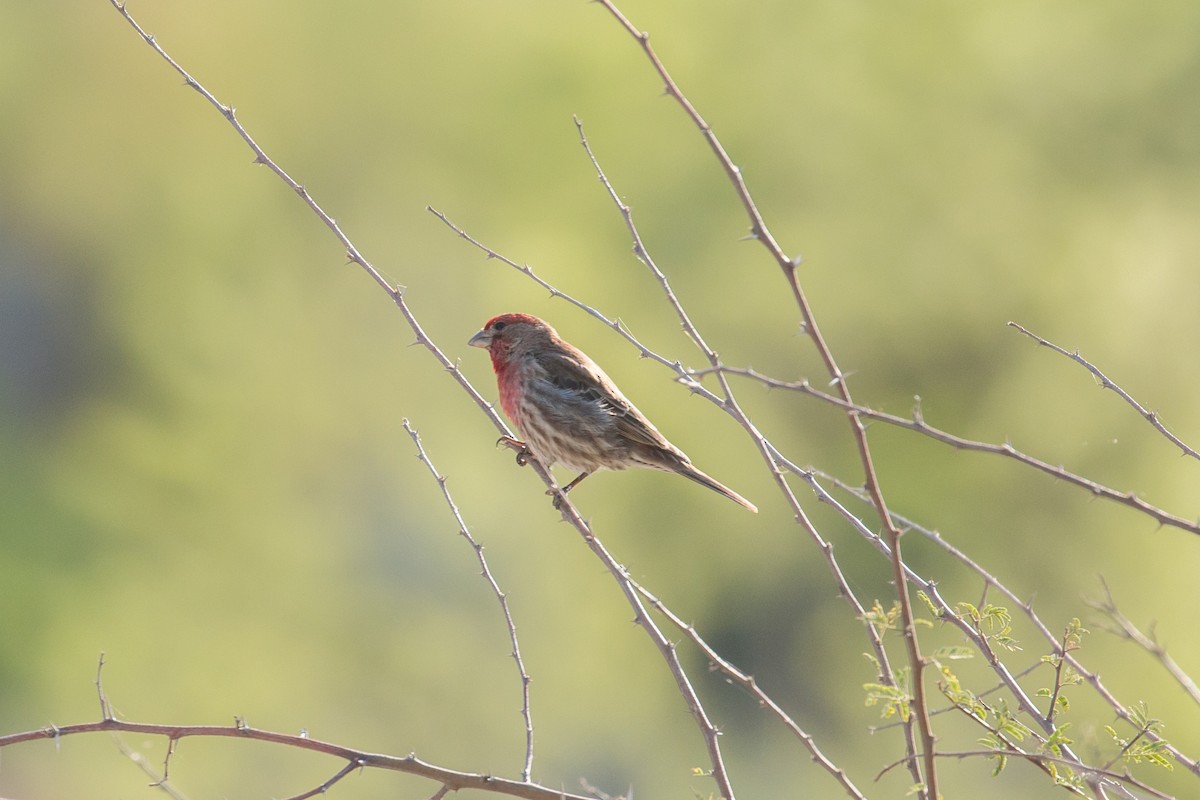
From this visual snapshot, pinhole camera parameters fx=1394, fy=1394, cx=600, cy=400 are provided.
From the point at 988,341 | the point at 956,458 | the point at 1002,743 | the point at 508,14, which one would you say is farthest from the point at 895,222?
the point at 1002,743

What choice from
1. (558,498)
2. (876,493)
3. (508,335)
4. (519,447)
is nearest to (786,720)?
(876,493)

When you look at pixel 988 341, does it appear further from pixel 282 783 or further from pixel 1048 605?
pixel 282 783

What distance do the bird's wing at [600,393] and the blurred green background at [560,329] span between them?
32.1 feet

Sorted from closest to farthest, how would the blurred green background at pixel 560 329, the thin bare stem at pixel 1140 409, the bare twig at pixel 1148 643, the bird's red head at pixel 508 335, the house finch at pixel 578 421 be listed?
the bare twig at pixel 1148 643, the thin bare stem at pixel 1140 409, the house finch at pixel 578 421, the bird's red head at pixel 508 335, the blurred green background at pixel 560 329

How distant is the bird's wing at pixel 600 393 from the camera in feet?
24.5

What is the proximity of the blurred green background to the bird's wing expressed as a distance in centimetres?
978

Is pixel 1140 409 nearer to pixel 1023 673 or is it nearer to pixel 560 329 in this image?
pixel 1023 673

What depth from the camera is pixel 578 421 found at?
24.3ft

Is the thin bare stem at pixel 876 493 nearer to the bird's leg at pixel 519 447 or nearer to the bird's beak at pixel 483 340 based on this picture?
the bird's leg at pixel 519 447

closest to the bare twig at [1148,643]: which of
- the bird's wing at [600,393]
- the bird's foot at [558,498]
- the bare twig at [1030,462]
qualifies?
the bare twig at [1030,462]

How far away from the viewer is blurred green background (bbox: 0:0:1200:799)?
62.1ft

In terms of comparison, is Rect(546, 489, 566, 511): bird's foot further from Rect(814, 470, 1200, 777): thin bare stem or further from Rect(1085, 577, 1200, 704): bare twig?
Rect(1085, 577, 1200, 704): bare twig

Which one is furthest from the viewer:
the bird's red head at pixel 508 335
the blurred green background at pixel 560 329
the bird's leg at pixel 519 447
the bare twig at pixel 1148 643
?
the blurred green background at pixel 560 329

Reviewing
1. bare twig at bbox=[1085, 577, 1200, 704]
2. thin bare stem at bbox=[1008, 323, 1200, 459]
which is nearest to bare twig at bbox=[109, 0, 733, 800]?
bare twig at bbox=[1085, 577, 1200, 704]
